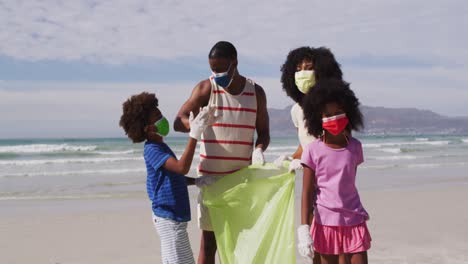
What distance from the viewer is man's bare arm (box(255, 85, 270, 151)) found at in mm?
3551

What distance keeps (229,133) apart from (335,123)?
2.63 ft

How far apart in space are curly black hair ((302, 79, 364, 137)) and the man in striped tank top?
54cm

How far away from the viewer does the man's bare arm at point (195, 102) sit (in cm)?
343

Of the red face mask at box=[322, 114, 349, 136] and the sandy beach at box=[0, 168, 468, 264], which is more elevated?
the red face mask at box=[322, 114, 349, 136]

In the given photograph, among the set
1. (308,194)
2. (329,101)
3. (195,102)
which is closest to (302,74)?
(329,101)

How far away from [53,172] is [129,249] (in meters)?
12.4

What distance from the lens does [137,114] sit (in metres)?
3.30

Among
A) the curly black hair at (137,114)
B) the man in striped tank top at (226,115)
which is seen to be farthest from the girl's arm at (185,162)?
the curly black hair at (137,114)

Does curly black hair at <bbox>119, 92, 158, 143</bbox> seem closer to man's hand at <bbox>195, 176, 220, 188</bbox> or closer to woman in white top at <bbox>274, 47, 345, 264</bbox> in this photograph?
man's hand at <bbox>195, 176, 220, 188</bbox>

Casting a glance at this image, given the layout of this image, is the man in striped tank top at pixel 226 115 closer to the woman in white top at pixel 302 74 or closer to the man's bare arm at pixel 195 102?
the man's bare arm at pixel 195 102

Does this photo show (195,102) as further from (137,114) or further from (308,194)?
(308,194)

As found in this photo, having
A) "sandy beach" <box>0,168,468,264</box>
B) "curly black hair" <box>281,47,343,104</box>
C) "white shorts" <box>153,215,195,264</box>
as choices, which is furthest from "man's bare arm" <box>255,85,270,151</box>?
"sandy beach" <box>0,168,468,264</box>

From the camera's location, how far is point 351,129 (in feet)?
9.91

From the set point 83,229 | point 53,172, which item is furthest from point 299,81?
point 53,172
